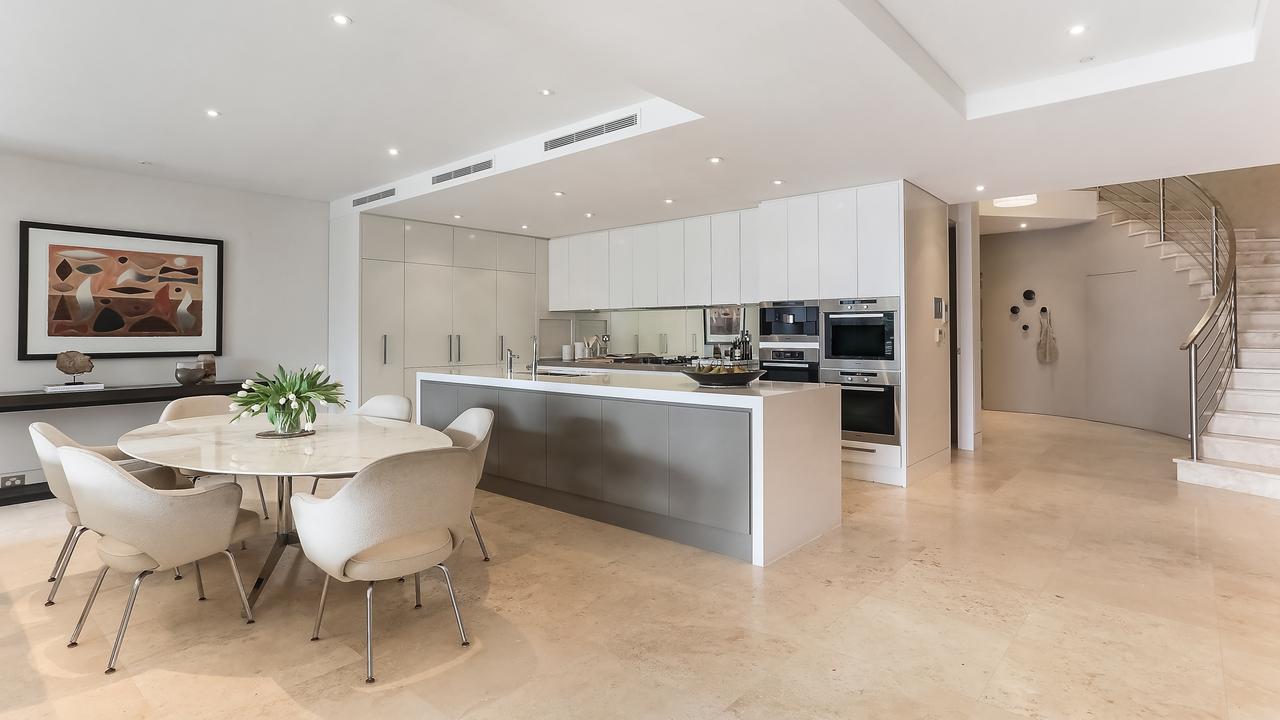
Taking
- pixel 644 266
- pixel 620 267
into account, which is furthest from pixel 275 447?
pixel 620 267

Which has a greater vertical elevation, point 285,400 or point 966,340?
point 966,340

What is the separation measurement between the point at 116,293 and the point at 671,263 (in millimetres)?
5012

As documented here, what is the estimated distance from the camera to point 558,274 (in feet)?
26.0

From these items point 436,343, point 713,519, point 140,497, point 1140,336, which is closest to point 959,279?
point 1140,336

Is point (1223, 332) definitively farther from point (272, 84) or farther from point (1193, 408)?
point (272, 84)

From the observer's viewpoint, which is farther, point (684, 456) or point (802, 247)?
point (802, 247)

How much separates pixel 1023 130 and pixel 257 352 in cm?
655

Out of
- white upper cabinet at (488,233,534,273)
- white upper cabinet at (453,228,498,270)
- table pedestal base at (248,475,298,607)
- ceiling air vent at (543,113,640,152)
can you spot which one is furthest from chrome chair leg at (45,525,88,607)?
white upper cabinet at (488,233,534,273)

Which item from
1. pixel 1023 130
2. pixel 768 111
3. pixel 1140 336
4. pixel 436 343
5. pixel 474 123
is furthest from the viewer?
pixel 1140 336

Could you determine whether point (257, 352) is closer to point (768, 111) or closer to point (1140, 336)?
point (768, 111)

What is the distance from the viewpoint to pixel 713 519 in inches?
136

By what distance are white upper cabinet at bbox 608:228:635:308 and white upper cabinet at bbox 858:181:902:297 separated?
279 centimetres

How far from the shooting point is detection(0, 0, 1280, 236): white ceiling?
2703 millimetres

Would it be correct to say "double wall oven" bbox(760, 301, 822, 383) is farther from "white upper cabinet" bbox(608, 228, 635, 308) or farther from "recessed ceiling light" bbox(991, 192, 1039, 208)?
"recessed ceiling light" bbox(991, 192, 1039, 208)
